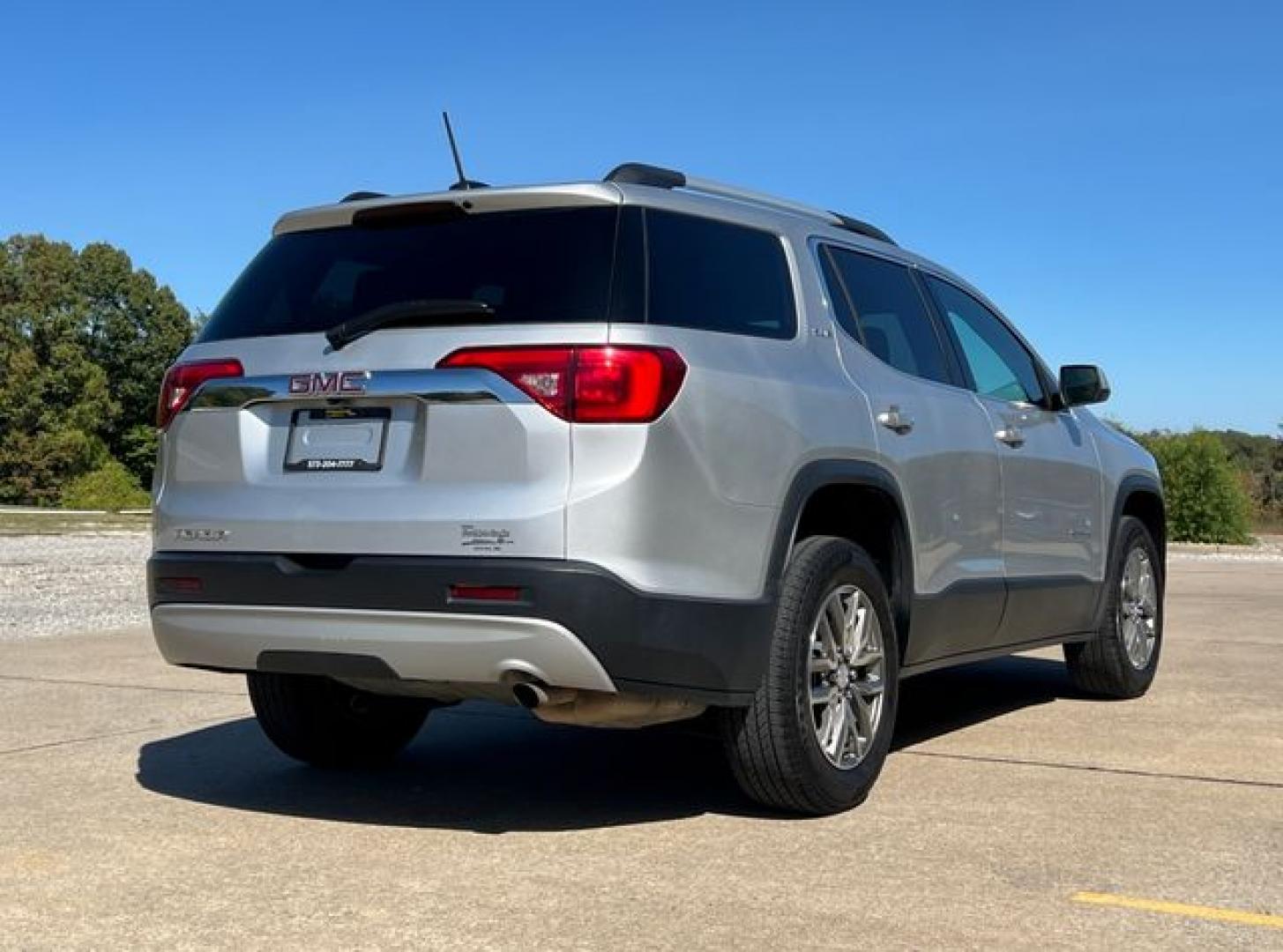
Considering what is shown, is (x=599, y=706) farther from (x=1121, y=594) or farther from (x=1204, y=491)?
(x=1204, y=491)

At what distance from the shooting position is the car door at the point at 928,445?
17.7 ft

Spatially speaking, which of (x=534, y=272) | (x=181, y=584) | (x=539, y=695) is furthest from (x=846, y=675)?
(x=181, y=584)

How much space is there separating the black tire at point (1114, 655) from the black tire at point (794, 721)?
9.03ft

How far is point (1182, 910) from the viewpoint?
383 centimetres

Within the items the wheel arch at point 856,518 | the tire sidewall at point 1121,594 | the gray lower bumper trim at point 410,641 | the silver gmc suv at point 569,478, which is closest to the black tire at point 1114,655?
the tire sidewall at point 1121,594

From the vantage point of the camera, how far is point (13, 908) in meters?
3.90

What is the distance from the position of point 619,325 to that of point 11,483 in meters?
71.3

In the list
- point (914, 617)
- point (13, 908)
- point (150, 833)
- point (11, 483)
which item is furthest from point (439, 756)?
point (11, 483)

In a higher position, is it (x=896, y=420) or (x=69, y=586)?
(x=896, y=420)

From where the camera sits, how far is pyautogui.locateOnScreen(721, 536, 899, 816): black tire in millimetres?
4613

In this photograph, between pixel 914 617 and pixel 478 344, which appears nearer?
pixel 478 344

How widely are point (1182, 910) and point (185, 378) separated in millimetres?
3328

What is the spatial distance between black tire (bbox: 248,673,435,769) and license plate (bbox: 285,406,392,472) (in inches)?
44.5

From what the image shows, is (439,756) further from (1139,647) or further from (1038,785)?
(1139,647)
